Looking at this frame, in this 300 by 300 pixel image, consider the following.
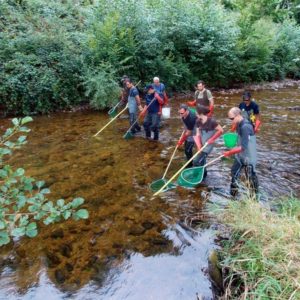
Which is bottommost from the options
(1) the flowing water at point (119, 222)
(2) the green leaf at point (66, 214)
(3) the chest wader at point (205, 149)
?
(1) the flowing water at point (119, 222)

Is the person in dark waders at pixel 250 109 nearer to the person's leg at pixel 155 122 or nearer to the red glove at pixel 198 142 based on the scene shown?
the red glove at pixel 198 142

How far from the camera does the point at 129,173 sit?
7980mm

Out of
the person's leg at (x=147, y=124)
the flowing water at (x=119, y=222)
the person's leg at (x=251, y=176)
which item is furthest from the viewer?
the person's leg at (x=147, y=124)

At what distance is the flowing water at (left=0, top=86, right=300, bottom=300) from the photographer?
4.62 meters

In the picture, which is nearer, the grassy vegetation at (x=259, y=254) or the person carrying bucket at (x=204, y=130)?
the grassy vegetation at (x=259, y=254)

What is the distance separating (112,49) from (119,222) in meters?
9.47

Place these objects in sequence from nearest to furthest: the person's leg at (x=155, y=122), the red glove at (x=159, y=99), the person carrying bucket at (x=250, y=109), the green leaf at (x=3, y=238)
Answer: the green leaf at (x=3, y=238) → the person carrying bucket at (x=250, y=109) → the red glove at (x=159, y=99) → the person's leg at (x=155, y=122)

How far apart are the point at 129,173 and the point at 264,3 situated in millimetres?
22652

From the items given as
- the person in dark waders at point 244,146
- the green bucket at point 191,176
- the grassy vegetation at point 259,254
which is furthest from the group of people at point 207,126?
the grassy vegetation at point 259,254

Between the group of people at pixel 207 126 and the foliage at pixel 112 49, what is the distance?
12.2ft

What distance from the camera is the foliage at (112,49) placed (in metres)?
12.9

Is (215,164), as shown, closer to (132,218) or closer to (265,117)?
(132,218)

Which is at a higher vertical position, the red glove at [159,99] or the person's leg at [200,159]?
the red glove at [159,99]

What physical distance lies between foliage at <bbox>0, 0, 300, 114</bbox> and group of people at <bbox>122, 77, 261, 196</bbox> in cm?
373
